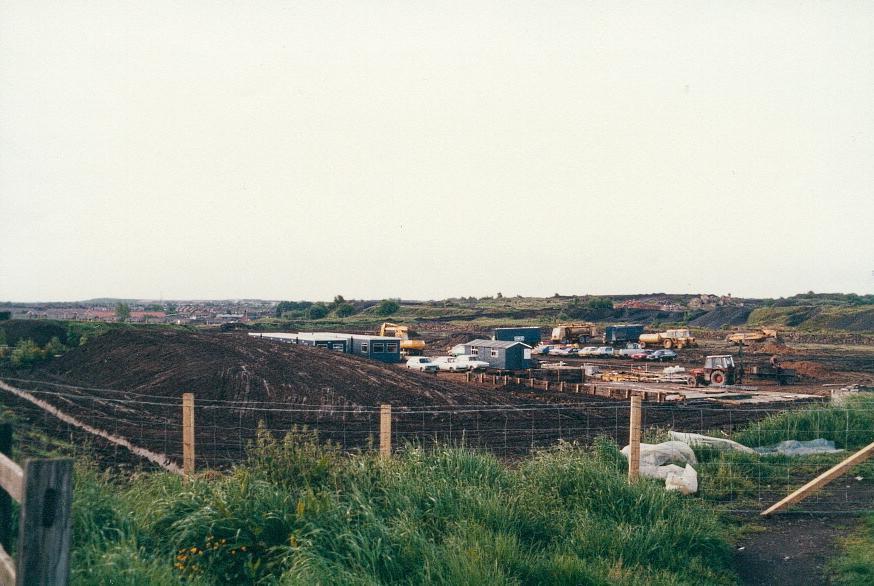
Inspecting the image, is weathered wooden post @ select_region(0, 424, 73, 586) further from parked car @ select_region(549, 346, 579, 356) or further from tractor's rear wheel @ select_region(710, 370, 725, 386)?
parked car @ select_region(549, 346, 579, 356)

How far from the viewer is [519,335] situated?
2447 inches

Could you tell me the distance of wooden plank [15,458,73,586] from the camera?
311 centimetres

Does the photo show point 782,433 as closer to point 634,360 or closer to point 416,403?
point 416,403

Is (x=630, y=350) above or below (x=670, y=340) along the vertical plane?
below

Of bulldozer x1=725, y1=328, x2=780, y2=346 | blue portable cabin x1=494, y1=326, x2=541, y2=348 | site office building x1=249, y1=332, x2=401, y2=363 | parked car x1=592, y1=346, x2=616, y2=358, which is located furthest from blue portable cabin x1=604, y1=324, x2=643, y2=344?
site office building x1=249, y1=332, x2=401, y2=363

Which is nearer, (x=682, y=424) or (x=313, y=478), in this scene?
(x=313, y=478)

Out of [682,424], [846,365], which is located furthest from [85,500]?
[846,365]

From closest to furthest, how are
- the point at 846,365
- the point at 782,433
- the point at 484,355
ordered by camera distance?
the point at 782,433
the point at 484,355
the point at 846,365

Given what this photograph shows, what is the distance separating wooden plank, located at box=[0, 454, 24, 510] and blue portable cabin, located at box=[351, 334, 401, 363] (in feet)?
152

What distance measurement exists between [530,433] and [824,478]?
45.0 feet

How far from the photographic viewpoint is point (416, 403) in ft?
98.9

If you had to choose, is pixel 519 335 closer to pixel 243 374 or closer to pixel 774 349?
pixel 774 349

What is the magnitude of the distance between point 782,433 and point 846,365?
1797 inches

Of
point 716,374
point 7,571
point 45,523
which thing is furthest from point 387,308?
point 45,523
